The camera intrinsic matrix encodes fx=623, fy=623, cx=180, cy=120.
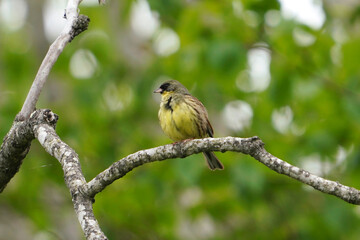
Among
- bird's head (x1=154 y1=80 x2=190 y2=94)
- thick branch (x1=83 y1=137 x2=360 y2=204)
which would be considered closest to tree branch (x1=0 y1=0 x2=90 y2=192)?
thick branch (x1=83 y1=137 x2=360 y2=204)

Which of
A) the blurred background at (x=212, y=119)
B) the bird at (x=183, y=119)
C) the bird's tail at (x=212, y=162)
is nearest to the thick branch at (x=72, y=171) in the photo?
the bird at (x=183, y=119)

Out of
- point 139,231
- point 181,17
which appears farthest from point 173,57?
point 139,231

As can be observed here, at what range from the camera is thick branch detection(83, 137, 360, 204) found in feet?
10.9

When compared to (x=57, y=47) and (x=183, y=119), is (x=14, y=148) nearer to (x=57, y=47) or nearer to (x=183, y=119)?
(x=57, y=47)

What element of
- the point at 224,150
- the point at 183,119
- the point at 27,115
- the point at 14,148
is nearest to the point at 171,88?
the point at 183,119

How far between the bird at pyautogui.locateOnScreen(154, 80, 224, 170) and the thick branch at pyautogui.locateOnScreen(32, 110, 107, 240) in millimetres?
2111

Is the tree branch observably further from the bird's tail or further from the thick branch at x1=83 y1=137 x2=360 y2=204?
the bird's tail

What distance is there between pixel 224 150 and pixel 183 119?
2494mm

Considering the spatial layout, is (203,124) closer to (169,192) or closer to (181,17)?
(181,17)

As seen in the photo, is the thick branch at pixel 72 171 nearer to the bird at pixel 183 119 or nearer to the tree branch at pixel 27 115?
the tree branch at pixel 27 115

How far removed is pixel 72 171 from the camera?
3678mm

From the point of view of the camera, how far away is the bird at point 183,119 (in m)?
6.15

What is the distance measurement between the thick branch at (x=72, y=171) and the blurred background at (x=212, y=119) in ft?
12.6

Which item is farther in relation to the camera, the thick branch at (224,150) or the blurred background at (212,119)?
the blurred background at (212,119)
